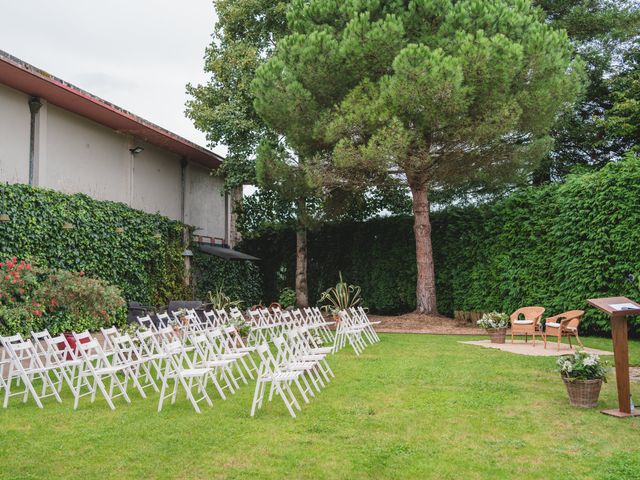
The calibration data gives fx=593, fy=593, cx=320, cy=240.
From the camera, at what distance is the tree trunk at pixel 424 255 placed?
14.3 metres

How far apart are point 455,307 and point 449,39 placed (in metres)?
6.48

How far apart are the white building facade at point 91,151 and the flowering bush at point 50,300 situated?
109 inches

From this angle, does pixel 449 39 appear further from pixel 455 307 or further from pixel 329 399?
pixel 329 399

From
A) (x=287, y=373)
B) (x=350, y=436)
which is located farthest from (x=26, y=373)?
(x=350, y=436)

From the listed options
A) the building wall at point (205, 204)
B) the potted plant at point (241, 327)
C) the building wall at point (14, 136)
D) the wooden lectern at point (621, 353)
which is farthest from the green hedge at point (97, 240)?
the wooden lectern at point (621, 353)

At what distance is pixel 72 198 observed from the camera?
1129 cm

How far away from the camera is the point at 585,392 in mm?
5680

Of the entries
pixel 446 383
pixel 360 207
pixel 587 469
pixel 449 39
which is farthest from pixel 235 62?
pixel 587 469

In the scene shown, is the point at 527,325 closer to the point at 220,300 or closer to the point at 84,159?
the point at 220,300

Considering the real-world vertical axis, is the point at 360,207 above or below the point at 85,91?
below

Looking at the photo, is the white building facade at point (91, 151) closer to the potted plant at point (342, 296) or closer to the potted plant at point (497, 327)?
the potted plant at point (342, 296)

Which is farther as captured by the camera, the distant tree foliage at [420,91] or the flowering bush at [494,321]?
the distant tree foliage at [420,91]

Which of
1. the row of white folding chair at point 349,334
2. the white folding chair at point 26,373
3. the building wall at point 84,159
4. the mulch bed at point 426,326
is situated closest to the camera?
the white folding chair at point 26,373

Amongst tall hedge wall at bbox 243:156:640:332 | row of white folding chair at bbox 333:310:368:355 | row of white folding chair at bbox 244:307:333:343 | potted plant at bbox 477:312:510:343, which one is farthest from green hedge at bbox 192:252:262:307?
potted plant at bbox 477:312:510:343
